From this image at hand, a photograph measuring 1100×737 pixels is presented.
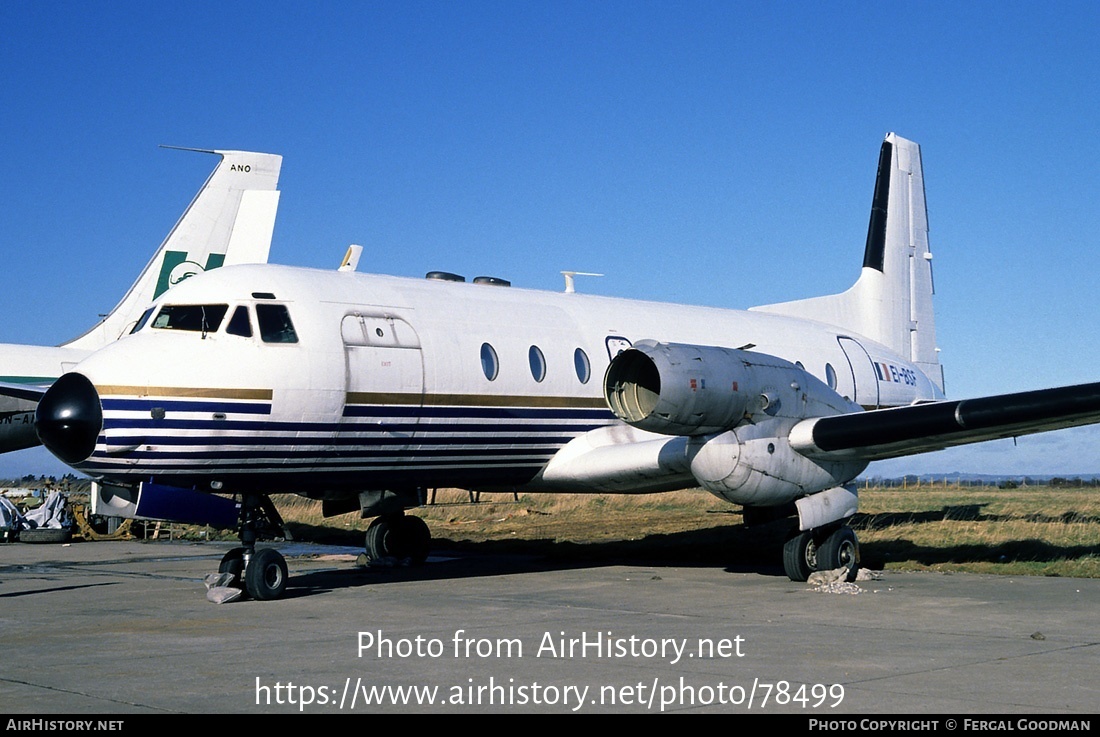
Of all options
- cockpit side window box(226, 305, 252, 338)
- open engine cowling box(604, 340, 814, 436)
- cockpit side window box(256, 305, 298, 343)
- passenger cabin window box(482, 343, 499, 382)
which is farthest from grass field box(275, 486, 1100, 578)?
cockpit side window box(226, 305, 252, 338)

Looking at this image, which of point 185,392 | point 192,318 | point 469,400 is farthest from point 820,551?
point 192,318

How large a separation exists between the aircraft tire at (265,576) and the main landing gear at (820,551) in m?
5.49

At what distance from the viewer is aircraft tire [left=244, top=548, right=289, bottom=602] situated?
1144cm

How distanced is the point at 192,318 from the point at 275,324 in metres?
0.80

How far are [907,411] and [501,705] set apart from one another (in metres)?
7.22

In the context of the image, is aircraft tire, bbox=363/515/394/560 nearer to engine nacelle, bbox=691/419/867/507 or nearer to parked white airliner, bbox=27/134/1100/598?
parked white airliner, bbox=27/134/1100/598

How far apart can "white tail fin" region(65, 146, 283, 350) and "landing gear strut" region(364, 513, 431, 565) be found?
10.8 m

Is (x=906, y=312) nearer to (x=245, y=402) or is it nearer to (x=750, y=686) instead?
(x=245, y=402)

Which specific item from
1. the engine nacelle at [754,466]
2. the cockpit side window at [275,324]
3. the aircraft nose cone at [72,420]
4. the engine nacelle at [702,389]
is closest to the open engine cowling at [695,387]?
the engine nacelle at [702,389]

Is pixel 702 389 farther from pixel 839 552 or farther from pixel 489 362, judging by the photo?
pixel 839 552

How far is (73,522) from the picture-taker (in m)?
23.2

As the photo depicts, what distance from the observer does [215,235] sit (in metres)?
25.0

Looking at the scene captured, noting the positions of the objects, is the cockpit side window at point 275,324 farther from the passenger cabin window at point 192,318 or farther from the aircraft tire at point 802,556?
the aircraft tire at point 802,556
